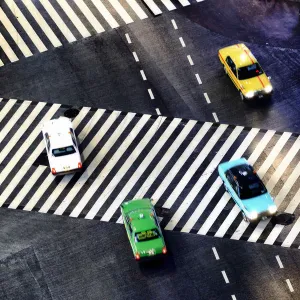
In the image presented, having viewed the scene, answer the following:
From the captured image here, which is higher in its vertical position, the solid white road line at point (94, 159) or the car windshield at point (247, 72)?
the solid white road line at point (94, 159)

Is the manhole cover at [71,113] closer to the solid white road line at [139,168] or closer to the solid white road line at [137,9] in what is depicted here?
the solid white road line at [139,168]

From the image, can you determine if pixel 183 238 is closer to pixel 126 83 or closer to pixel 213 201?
pixel 213 201

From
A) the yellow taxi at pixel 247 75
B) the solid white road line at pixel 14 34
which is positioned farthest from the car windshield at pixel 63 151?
the yellow taxi at pixel 247 75

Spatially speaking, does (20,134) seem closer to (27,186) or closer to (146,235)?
(27,186)

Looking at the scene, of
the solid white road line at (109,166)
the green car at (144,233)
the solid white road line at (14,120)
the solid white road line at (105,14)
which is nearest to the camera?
the green car at (144,233)

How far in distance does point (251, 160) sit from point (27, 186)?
48.6ft

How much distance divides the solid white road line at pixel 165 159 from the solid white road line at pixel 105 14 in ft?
37.1

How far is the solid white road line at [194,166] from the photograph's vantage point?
166 feet

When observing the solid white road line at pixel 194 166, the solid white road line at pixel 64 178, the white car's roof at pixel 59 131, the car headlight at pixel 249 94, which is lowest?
the solid white road line at pixel 194 166

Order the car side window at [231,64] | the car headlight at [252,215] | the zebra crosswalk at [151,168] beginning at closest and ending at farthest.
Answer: the car headlight at [252,215], the zebra crosswalk at [151,168], the car side window at [231,64]

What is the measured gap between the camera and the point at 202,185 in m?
51.2

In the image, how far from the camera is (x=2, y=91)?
57219 mm

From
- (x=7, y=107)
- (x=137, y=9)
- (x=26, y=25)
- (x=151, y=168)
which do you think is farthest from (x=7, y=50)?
(x=151, y=168)

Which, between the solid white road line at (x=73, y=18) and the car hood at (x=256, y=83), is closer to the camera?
the car hood at (x=256, y=83)
